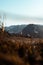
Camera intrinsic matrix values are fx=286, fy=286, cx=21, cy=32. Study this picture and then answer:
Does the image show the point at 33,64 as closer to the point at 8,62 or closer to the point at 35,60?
the point at 35,60

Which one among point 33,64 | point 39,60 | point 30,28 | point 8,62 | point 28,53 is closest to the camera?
point 8,62

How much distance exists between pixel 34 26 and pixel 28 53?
148 metres

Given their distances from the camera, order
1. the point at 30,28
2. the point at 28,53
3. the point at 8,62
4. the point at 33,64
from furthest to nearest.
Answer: the point at 30,28 → the point at 28,53 → the point at 33,64 → the point at 8,62

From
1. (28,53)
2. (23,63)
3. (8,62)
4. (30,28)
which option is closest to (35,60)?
(28,53)

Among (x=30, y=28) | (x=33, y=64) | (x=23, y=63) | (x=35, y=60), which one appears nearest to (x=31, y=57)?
(x=35, y=60)

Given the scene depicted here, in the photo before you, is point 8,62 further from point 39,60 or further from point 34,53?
point 34,53

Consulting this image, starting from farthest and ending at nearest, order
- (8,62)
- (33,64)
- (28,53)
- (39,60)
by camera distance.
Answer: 1. (28,53)
2. (39,60)
3. (33,64)
4. (8,62)

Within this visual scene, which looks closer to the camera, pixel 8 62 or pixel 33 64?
pixel 8 62

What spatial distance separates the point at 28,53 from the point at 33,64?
275 centimetres

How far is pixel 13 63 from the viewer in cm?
1469

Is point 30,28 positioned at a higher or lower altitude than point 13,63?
lower

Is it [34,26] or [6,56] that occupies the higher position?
[6,56]

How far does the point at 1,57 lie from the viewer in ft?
49.3

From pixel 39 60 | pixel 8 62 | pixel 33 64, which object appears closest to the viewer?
pixel 8 62
